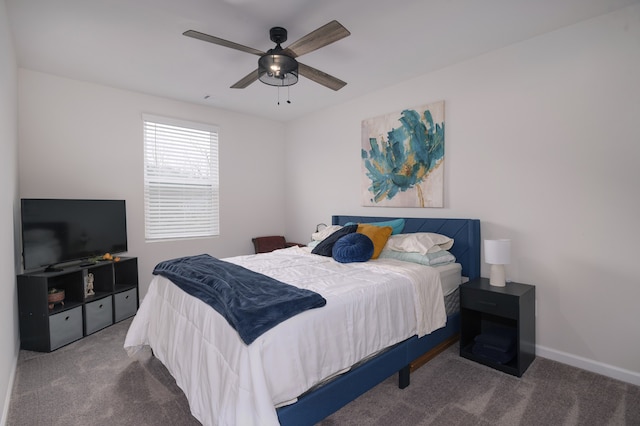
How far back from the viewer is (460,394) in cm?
220

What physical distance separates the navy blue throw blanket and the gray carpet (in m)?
0.79

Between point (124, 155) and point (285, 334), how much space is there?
138 inches

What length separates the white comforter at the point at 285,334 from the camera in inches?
58.5

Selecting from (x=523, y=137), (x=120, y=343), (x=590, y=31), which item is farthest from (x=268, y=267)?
(x=590, y=31)

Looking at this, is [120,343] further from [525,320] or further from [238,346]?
[525,320]

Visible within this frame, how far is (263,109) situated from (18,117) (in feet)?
9.11

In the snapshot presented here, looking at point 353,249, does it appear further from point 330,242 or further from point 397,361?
point 397,361

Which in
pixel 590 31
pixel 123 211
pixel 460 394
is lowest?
pixel 460 394

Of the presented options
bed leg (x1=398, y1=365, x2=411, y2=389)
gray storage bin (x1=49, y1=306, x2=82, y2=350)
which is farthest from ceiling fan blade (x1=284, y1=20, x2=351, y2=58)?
gray storage bin (x1=49, y1=306, x2=82, y2=350)

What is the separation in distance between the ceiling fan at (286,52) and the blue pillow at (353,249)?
1447 millimetres

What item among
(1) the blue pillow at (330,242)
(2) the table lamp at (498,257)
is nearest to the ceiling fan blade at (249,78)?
(1) the blue pillow at (330,242)

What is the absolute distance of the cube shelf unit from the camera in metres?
2.86

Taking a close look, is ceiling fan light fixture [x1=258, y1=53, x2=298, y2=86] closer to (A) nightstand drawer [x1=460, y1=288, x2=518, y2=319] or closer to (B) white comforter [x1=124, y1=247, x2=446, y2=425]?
(B) white comforter [x1=124, y1=247, x2=446, y2=425]

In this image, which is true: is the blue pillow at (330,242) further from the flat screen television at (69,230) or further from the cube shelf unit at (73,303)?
the flat screen television at (69,230)
